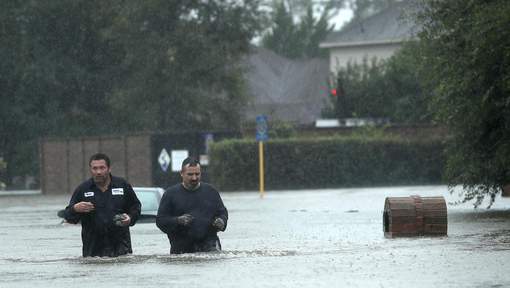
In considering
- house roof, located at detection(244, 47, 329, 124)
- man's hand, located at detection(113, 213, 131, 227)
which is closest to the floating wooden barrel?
man's hand, located at detection(113, 213, 131, 227)

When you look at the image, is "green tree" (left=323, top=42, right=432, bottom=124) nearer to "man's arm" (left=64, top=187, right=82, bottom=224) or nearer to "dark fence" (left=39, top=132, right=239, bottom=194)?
"dark fence" (left=39, top=132, right=239, bottom=194)

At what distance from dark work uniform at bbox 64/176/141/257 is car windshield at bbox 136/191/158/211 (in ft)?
31.3

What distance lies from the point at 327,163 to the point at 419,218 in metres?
37.2

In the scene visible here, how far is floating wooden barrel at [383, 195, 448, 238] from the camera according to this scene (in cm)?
2088

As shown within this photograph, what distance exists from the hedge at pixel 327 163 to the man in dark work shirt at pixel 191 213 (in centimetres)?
4033

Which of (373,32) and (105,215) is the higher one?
(373,32)

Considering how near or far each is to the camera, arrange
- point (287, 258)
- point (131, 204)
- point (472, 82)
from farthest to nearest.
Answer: point (472, 82) < point (287, 258) < point (131, 204)

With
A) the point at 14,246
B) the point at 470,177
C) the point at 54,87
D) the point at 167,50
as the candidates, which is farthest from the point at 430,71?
the point at 54,87

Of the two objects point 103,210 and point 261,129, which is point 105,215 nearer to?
point 103,210

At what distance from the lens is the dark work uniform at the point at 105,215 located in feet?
50.5

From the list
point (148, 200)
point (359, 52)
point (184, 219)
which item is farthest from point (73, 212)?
point (359, 52)

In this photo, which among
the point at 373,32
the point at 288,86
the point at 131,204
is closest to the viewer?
the point at 131,204

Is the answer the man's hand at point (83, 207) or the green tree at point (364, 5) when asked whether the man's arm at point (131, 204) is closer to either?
the man's hand at point (83, 207)

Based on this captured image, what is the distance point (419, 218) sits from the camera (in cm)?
2088
